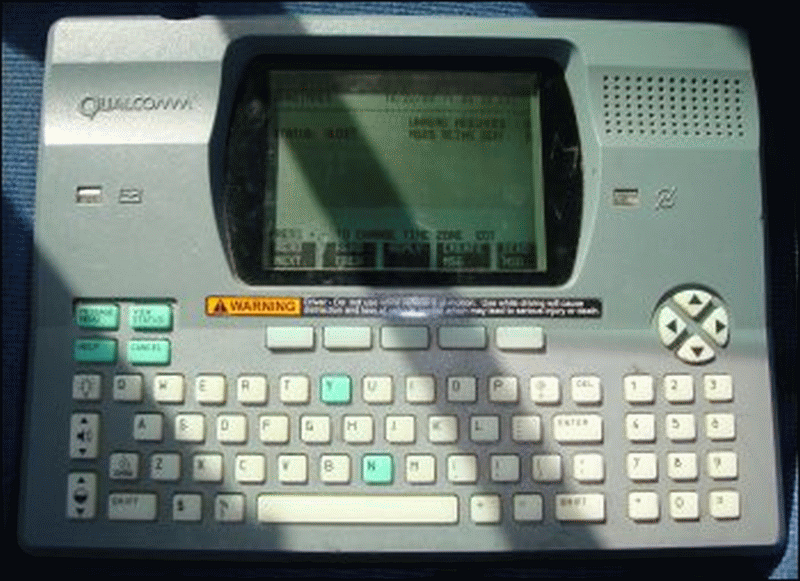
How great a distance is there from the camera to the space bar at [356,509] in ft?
2.15

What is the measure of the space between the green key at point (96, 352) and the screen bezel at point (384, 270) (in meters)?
0.09

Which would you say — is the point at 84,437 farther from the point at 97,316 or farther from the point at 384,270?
the point at 384,270

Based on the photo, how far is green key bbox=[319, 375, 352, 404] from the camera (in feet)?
2.18

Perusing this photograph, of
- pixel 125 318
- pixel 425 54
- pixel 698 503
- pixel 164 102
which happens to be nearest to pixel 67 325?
pixel 125 318

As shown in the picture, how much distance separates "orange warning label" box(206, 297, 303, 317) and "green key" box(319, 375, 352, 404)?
1.8 inches

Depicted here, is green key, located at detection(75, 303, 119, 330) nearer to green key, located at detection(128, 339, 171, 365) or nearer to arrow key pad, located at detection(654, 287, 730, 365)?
green key, located at detection(128, 339, 171, 365)

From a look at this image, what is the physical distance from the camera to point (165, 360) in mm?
667

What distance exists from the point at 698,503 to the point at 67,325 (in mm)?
380

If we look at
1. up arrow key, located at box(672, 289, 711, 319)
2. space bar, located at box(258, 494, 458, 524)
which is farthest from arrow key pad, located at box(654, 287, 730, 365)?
space bar, located at box(258, 494, 458, 524)

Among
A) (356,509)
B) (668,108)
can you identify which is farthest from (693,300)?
(356,509)

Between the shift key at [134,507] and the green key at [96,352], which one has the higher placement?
the green key at [96,352]

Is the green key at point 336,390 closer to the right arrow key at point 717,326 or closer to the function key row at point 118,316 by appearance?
the function key row at point 118,316

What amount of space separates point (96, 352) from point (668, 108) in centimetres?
37

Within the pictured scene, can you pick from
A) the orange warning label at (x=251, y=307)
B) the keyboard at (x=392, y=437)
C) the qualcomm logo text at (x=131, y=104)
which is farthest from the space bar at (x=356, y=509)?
the qualcomm logo text at (x=131, y=104)
